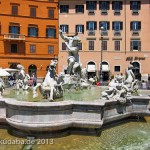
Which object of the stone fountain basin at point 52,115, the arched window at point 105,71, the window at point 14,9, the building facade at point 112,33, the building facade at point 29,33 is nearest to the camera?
the stone fountain basin at point 52,115

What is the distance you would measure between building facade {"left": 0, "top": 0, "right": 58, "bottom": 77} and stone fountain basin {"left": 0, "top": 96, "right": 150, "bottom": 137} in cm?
3212

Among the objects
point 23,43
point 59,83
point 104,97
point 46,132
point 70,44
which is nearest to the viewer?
point 46,132

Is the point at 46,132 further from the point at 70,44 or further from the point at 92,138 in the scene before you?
the point at 70,44

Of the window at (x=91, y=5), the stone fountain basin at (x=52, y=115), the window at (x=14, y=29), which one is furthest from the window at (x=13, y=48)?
the stone fountain basin at (x=52, y=115)

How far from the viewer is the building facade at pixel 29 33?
128 feet

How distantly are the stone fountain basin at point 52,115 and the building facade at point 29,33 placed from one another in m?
32.1

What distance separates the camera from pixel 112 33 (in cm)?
4050

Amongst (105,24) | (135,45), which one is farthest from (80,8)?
(135,45)

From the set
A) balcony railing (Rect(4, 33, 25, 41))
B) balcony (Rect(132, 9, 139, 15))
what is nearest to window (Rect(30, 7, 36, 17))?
balcony railing (Rect(4, 33, 25, 41))

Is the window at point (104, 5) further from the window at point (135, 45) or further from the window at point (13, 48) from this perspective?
the window at point (13, 48)

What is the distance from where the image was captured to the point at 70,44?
1429cm

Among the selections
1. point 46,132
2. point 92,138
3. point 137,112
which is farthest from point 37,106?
point 137,112

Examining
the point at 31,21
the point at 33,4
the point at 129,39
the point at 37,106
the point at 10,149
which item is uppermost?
the point at 33,4

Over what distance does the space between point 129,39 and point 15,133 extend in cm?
3456
